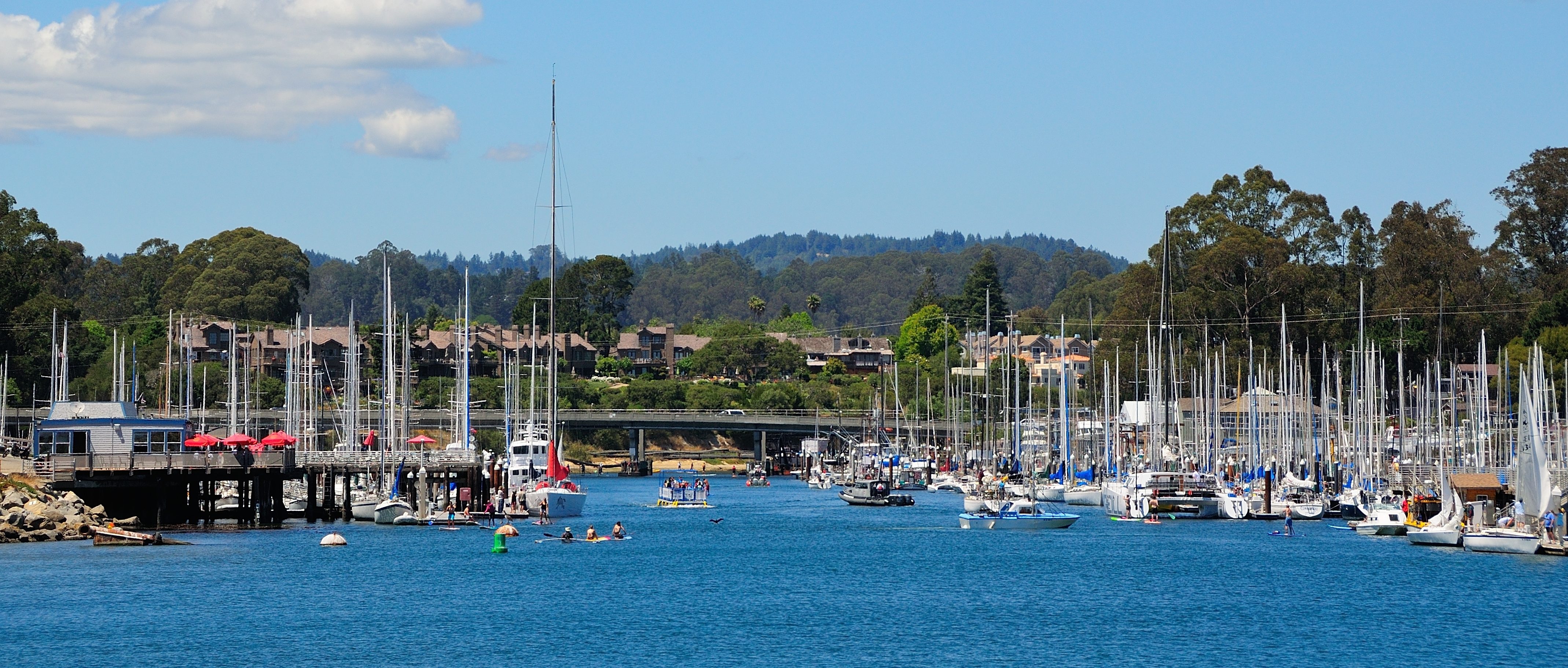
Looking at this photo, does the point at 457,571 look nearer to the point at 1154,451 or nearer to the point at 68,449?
the point at 68,449

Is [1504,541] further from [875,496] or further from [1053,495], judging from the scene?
[875,496]

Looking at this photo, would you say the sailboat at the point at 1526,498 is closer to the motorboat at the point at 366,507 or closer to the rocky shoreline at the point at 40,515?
the motorboat at the point at 366,507

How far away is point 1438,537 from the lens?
77688mm

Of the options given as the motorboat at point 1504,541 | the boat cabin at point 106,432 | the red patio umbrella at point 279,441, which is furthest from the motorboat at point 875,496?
the motorboat at point 1504,541

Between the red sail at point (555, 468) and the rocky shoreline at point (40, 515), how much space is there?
21.6 metres

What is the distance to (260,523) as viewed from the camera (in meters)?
89.2

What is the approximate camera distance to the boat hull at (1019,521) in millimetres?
92688

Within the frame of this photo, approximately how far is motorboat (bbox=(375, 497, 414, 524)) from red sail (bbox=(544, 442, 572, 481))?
24.3ft

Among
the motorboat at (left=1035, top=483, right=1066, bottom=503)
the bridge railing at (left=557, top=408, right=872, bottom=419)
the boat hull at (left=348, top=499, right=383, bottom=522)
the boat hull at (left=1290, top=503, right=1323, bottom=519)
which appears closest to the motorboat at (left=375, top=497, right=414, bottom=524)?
the boat hull at (left=348, top=499, right=383, bottom=522)

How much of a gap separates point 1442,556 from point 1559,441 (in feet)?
43.4

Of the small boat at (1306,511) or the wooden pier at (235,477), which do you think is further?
the small boat at (1306,511)

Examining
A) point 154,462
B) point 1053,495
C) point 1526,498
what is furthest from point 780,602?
point 1053,495

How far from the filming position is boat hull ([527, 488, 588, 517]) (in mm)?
94750

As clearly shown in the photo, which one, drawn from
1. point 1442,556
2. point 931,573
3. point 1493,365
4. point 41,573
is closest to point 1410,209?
point 1493,365
